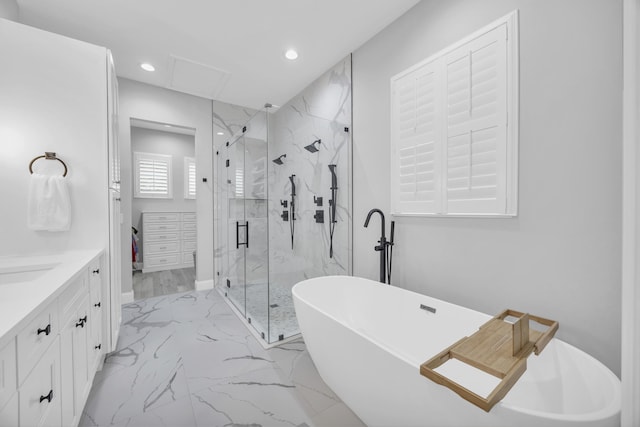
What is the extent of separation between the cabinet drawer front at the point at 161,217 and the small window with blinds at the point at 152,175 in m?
0.32

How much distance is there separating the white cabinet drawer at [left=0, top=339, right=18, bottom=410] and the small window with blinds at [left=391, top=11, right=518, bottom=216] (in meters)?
2.04

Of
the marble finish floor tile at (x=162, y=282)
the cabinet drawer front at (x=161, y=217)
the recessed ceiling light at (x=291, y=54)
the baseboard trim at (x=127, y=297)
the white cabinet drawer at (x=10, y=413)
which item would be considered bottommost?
the marble finish floor tile at (x=162, y=282)

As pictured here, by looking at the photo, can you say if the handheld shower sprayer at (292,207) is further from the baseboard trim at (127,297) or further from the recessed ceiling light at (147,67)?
the baseboard trim at (127,297)

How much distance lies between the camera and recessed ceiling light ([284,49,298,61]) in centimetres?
256

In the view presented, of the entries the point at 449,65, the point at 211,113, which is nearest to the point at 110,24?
the point at 211,113

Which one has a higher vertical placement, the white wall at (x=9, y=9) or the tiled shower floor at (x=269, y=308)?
the white wall at (x=9, y=9)

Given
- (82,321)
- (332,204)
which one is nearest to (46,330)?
(82,321)

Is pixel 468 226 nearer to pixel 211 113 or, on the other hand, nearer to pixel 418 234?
pixel 418 234

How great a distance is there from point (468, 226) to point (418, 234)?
0.38 m

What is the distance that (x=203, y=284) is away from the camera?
11.9 ft

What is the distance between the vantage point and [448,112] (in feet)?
5.74

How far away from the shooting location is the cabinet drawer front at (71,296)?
→ 113cm

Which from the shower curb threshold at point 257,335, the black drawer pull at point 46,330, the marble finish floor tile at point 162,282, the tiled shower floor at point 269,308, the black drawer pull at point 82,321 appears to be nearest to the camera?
the black drawer pull at point 46,330

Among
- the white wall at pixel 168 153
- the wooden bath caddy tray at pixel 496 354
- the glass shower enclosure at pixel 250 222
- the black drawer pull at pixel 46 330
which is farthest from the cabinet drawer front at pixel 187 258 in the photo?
the wooden bath caddy tray at pixel 496 354
